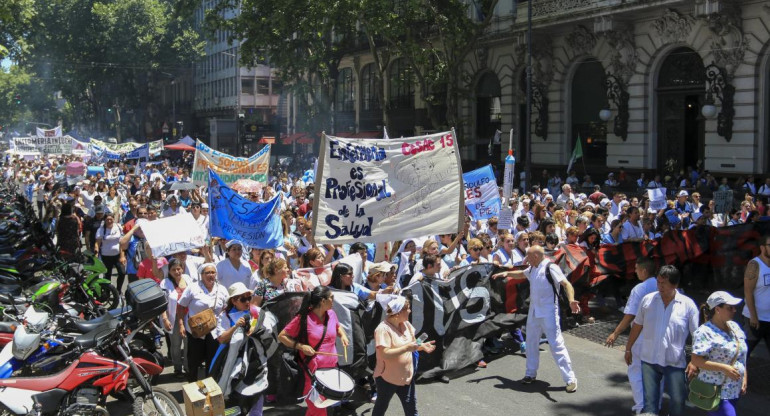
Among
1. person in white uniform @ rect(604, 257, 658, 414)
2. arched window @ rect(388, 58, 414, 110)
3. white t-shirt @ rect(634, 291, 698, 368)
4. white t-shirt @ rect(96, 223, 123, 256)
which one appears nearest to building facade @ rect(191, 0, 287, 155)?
arched window @ rect(388, 58, 414, 110)

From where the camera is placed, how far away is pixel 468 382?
30.0 feet

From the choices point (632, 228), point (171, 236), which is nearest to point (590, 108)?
point (632, 228)

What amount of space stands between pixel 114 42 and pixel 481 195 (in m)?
62.1

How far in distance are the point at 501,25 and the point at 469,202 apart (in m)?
22.7

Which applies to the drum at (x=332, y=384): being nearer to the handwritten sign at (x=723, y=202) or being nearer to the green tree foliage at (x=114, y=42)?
the handwritten sign at (x=723, y=202)

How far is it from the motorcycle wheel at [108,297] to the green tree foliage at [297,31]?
69.3 feet

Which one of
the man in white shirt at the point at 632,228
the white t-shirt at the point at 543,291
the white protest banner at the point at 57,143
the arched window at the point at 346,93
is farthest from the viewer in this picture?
the arched window at the point at 346,93

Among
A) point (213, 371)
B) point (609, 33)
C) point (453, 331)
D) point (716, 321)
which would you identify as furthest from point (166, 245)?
point (609, 33)

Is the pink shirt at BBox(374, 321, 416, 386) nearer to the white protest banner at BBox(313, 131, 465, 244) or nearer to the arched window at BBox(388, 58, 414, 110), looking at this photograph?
the white protest banner at BBox(313, 131, 465, 244)

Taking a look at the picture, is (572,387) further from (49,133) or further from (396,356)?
(49,133)

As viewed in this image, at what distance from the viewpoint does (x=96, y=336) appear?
276 inches

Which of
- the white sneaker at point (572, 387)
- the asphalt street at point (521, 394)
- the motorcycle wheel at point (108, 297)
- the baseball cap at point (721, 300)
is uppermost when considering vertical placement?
the baseball cap at point (721, 300)

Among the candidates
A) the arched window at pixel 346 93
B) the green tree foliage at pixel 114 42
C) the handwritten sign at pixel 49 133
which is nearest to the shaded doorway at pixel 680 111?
the arched window at pixel 346 93

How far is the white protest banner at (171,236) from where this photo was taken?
962 cm
